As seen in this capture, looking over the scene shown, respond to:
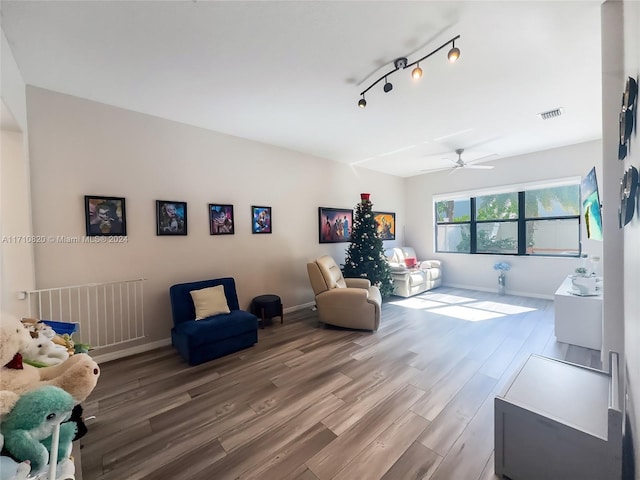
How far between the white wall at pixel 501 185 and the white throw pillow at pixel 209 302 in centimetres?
531

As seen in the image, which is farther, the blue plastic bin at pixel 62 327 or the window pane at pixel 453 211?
the window pane at pixel 453 211

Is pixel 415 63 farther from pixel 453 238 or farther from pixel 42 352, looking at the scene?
pixel 453 238

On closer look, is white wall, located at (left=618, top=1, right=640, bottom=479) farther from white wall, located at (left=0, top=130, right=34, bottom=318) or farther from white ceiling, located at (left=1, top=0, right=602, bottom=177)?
white wall, located at (left=0, top=130, right=34, bottom=318)

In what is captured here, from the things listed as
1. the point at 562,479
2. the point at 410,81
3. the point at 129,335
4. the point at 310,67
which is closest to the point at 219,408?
the point at 129,335

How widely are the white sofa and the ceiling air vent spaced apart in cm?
318

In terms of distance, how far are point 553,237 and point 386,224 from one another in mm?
3231

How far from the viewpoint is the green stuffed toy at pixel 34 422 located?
75 centimetres

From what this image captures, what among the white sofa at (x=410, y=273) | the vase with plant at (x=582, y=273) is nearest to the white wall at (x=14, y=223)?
the white sofa at (x=410, y=273)

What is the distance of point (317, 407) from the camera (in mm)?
1996

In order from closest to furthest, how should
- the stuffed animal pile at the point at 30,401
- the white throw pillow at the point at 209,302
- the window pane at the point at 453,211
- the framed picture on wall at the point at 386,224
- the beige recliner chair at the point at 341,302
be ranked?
1. the stuffed animal pile at the point at 30,401
2. the white throw pillow at the point at 209,302
3. the beige recliner chair at the point at 341,302
4. the window pane at the point at 453,211
5. the framed picture on wall at the point at 386,224

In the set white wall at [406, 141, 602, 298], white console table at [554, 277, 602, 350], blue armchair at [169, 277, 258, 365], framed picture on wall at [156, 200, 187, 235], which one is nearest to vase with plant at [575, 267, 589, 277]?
white console table at [554, 277, 602, 350]

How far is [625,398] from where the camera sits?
140cm

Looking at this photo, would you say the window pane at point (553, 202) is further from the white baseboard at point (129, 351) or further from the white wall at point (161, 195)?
the white baseboard at point (129, 351)

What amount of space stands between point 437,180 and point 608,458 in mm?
5992
